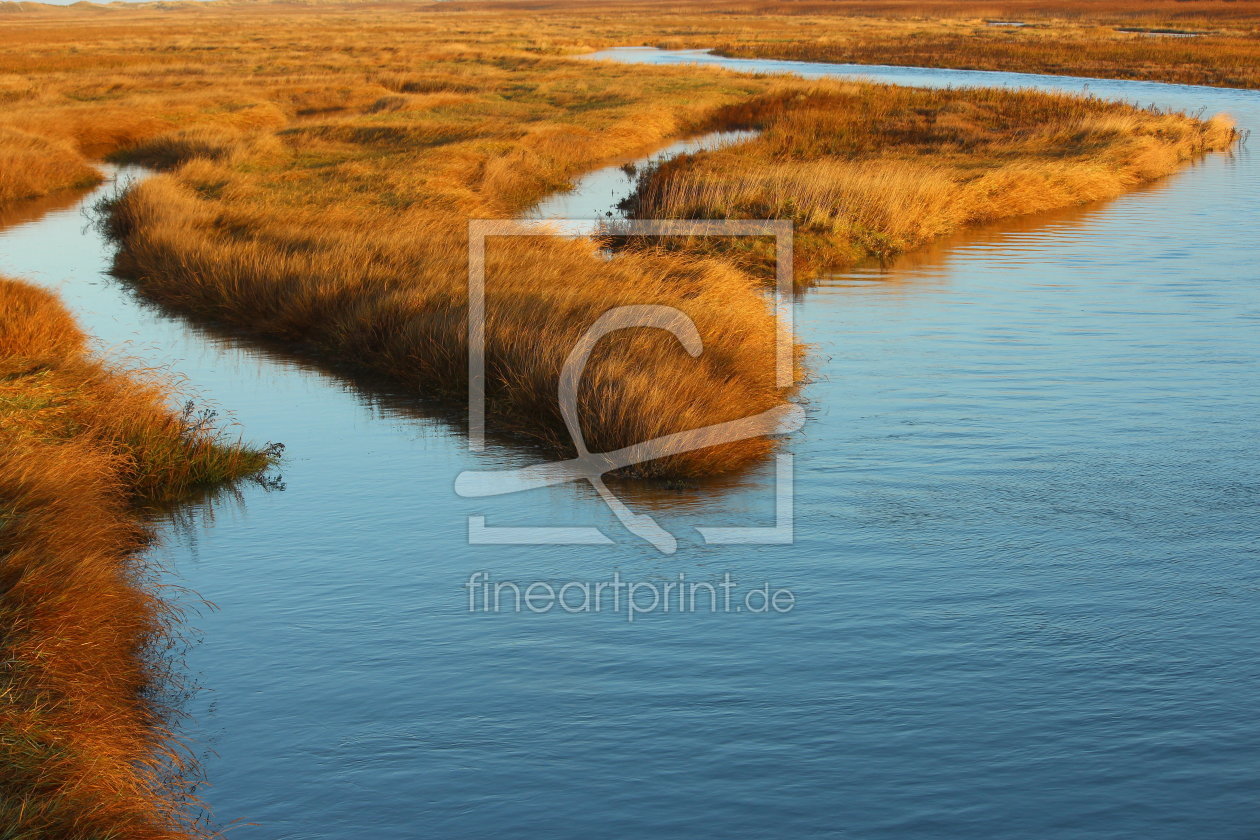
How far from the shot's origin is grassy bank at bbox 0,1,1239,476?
14266 millimetres

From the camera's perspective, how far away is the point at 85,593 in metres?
8.43

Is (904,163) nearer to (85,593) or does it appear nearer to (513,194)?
(513,194)

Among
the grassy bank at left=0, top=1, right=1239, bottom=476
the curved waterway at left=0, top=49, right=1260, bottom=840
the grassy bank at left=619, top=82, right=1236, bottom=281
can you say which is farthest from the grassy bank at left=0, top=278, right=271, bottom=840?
the grassy bank at left=619, top=82, right=1236, bottom=281

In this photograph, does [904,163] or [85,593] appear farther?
[904,163]

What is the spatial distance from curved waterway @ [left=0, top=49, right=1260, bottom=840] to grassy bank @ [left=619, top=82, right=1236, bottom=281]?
824 centimetres

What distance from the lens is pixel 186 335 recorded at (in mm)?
18328

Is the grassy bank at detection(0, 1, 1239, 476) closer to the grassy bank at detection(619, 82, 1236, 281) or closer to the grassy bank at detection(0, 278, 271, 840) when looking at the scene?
the grassy bank at detection(619, 82, 1236, 281)

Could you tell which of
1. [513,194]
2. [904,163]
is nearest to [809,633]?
[513,194]

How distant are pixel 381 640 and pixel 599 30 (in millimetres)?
139514

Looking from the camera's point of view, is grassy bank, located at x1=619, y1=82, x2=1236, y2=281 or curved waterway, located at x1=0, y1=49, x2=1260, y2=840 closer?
curved waterway, located at x1=0, y1=49, x2=1260, y2=840

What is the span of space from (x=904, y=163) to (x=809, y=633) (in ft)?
74.0

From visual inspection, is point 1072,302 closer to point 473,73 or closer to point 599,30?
point 473,73

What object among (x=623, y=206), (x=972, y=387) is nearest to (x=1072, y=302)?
(x=972, y=387)

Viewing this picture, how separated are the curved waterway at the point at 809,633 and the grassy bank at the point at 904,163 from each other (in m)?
8.24
